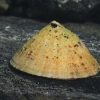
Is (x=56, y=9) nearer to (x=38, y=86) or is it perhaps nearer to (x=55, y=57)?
(x=55, y=57)

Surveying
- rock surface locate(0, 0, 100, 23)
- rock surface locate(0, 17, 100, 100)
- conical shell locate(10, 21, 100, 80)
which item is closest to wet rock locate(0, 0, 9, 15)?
rock surface locate(0, 0, 100, 23)

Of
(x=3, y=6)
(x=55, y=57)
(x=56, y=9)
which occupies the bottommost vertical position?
(x=3, y=6)

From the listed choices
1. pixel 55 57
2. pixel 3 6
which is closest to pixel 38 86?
pixel 55 57

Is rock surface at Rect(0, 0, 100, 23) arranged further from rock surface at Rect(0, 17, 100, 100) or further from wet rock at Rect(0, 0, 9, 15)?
rock surface at Rect(0, 17, 100, 100)

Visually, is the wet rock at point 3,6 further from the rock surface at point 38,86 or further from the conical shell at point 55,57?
the conical shell at point 55,57

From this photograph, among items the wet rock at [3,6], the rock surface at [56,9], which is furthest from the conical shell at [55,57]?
the wet rock at [3,6]

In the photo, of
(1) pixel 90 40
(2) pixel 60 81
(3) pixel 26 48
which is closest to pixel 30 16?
(1) pixel 90 40
